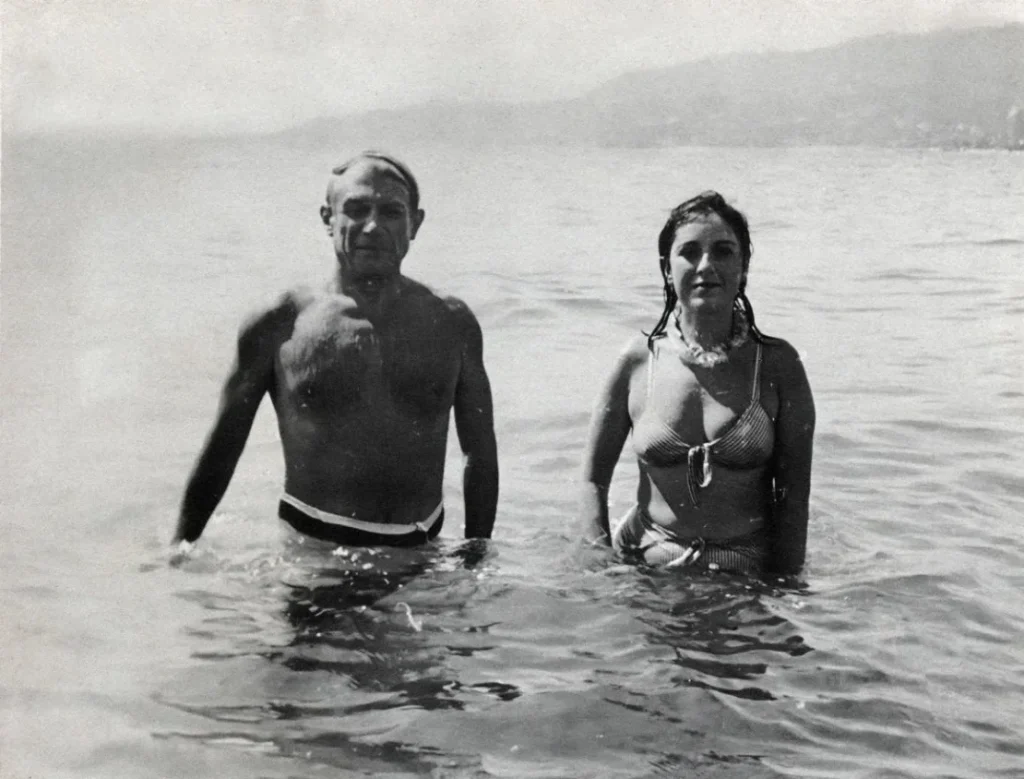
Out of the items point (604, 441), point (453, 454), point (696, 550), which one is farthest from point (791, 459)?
point (453, 454)

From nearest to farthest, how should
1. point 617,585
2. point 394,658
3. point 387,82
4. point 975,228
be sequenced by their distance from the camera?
point 394,658, point 617,585, point 387,82, point 975,228

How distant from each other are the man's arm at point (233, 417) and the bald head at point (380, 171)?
16.0 inches

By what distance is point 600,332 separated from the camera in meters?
7.71

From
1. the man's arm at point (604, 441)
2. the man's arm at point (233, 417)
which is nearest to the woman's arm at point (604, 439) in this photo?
the man's arm at point (604, 441)

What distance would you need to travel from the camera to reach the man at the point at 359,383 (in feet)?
12.5

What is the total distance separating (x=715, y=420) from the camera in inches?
152

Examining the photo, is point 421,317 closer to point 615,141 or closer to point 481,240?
point 615,141

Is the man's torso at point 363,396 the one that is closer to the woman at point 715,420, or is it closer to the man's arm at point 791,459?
the woman at point 715,420

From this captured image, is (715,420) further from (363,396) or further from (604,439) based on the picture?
(363,396)

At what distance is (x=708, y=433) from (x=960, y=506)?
5.74ft

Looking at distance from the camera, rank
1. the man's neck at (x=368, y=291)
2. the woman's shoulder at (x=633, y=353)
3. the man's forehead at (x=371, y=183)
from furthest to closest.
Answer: the woman's shoulder at (x=633, y=353)
the man's neck at (x=368, y=291)
the man's forehead at (x=371, y=183)

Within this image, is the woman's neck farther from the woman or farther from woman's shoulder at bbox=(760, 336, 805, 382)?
woman's shoulder at bbox=(760, 336, 805, 382)

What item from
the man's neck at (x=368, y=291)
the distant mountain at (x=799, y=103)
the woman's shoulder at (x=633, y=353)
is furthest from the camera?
the distant mountain at (x=799, y=103)

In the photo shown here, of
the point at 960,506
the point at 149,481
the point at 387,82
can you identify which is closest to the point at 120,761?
the point at 149,481
